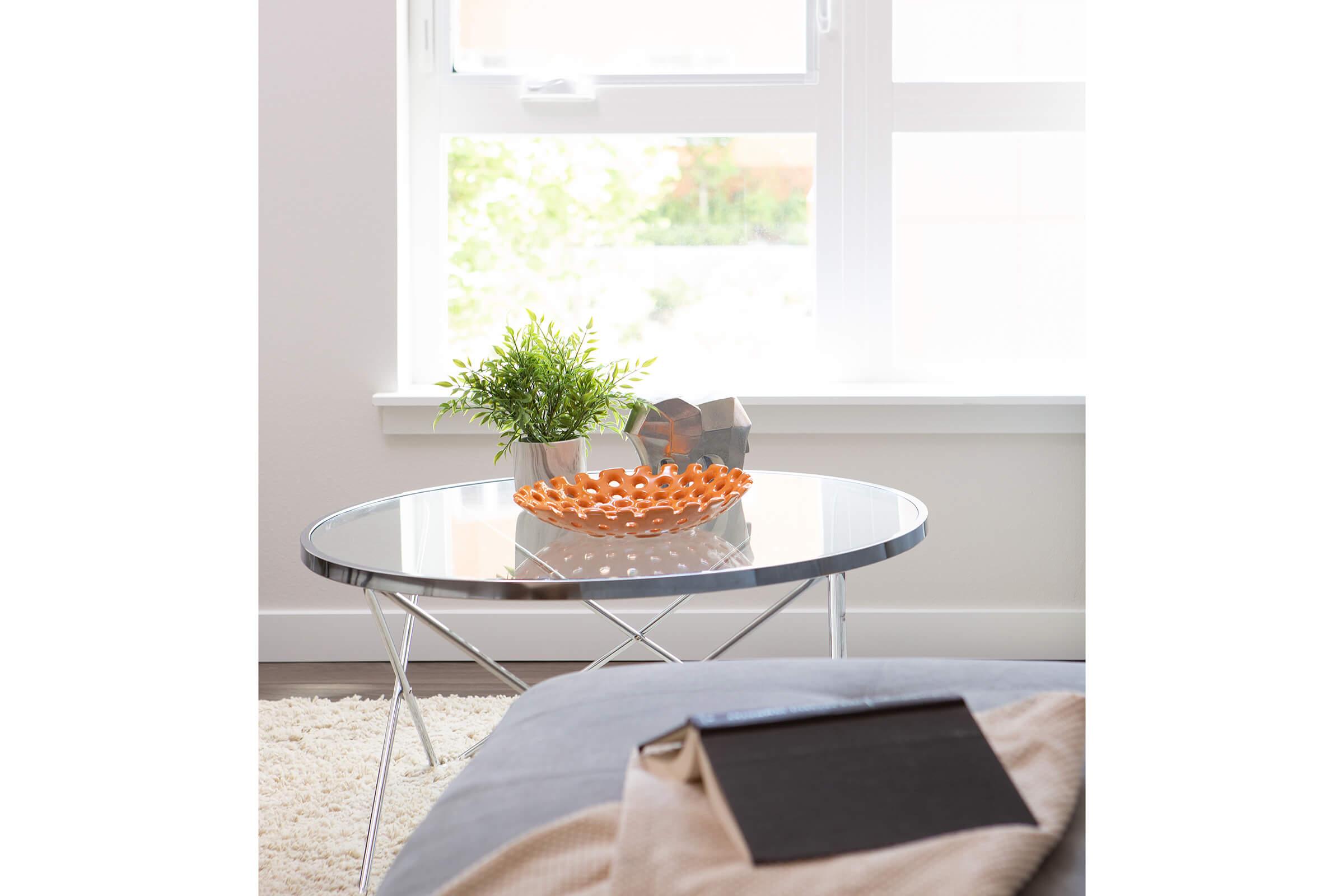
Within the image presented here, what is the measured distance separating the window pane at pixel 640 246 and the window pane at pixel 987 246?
0.93ft

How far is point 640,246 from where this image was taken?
9.01 feet

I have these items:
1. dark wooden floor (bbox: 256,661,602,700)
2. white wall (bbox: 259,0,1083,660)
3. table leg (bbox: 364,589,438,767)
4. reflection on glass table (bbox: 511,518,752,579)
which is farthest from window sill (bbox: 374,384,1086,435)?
reflection on glass table (bbox: 511,518,752,579)

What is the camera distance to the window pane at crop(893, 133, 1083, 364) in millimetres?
2666

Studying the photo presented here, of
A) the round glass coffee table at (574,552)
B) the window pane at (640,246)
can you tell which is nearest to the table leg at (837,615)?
the round glass coffee table at (574,552)

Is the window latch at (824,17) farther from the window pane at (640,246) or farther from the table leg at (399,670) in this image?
the table leg at (399,670)

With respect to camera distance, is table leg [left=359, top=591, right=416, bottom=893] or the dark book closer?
the dark book

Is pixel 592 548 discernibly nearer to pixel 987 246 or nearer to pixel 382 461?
pixel 382 461

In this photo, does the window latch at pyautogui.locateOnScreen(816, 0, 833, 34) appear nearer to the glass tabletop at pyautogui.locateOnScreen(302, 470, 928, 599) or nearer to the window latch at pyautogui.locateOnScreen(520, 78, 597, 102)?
the window latch at pyautogui.locateOnScreen(520, 78, 597, 102)

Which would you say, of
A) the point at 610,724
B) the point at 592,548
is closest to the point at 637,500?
the point at 592,548

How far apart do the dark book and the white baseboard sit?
2043 mm

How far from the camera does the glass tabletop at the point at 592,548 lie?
112 centimetres

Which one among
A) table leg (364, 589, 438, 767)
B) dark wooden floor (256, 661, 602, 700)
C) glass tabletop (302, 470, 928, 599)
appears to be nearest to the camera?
glass tabletop (302, 470, 928, 599)

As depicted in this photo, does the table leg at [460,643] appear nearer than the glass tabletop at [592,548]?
No

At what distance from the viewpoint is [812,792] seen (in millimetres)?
486
